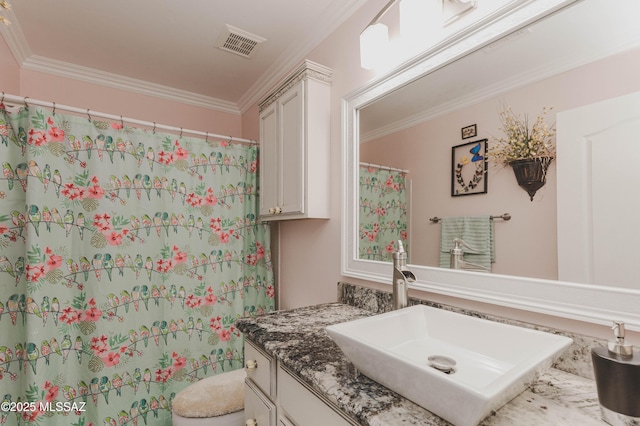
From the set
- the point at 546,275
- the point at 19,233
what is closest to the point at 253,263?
the point at 19,233

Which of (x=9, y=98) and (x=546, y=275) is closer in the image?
(x=546, y=275)

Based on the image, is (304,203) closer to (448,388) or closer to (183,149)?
(183,149)

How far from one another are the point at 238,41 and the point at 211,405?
81.1 inches

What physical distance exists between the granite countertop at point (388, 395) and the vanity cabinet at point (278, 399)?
4 cm

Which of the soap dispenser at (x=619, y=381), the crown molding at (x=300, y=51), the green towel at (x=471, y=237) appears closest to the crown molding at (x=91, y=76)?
the crown molding at (x=300, y=51)

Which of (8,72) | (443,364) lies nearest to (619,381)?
(443,364)

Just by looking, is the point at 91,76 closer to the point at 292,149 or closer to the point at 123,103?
the point at 123,103

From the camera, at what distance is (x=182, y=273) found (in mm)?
1885

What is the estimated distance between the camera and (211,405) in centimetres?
144

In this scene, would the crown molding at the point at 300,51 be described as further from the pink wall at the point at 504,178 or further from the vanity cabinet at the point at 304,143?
the pink wall at the point at 504,178

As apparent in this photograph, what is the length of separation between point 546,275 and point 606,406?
332mm

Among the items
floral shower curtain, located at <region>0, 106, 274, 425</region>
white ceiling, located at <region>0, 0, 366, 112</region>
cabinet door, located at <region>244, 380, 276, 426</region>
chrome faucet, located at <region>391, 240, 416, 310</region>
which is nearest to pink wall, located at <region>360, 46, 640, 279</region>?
chrome faucet, located at <region>391, 240, 416, 310</region>

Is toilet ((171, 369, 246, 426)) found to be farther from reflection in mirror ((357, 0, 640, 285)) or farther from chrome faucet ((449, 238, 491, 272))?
chrome faucet ((449, 238, 491, 272))

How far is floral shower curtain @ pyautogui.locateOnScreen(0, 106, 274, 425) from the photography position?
4.92 ft
